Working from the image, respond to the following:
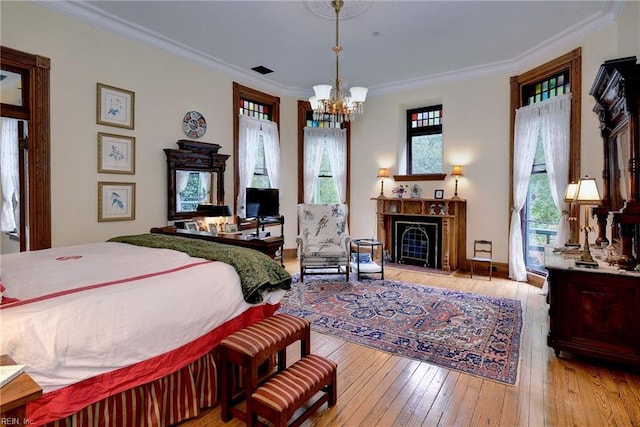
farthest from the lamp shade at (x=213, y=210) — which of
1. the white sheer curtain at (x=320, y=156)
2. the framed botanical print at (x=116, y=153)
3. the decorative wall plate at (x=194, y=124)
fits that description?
the white sheer curtain at (x=320, y=156)

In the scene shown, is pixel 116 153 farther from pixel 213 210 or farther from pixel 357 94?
pixel 357 94

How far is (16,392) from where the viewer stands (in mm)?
940

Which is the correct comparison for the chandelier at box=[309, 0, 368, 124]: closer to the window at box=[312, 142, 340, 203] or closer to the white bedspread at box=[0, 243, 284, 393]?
the white bedspread at box=[0, 243, 284, 393]

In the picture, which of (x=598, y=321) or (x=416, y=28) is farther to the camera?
(x=416, y=28)

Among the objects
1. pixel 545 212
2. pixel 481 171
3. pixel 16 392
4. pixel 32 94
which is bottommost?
pixel 16 392

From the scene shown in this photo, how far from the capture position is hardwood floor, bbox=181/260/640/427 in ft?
6.53

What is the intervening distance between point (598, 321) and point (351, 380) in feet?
6.36

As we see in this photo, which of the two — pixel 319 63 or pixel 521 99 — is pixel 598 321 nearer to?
pixel 521 99

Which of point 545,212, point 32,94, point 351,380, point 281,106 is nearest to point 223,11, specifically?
point 32,94

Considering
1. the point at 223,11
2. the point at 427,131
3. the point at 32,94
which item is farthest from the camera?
the point at 427,131

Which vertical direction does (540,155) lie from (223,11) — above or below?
below

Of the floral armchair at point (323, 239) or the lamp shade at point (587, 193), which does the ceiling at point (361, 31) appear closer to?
the lamp shade at point (587, 193)

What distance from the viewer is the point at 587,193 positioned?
9.18 feet

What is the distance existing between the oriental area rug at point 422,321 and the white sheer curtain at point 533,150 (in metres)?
1.22
